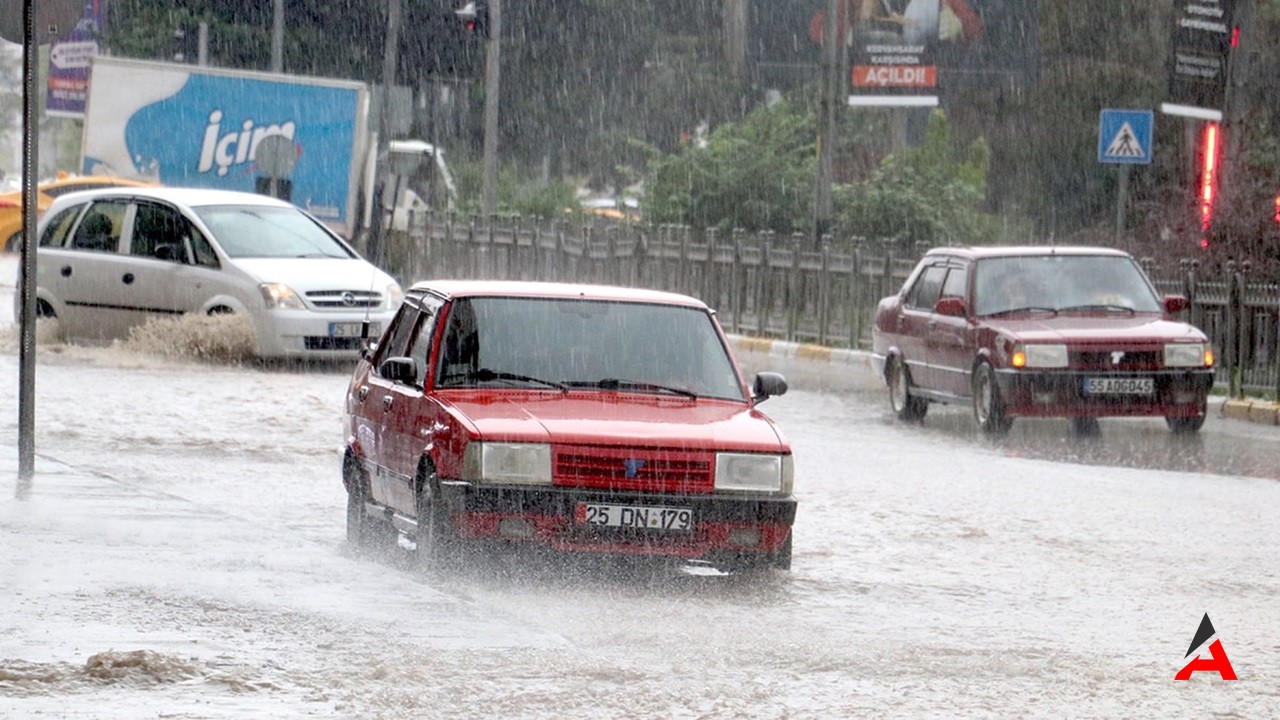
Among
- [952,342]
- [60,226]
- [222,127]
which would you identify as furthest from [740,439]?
[222,127]

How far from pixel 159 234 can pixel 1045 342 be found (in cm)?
892

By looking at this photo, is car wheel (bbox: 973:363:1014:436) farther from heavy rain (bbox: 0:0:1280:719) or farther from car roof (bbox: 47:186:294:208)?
car roof (bbox: 47:186:294:208)

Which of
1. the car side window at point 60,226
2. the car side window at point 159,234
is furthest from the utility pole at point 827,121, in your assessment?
the car side window at point 60,226

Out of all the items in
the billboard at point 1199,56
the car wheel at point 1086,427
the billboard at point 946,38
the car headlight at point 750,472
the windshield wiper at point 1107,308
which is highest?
the billboard at point 946,38

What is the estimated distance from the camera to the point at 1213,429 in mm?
19297

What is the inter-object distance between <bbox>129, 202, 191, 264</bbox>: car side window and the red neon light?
10112 mm

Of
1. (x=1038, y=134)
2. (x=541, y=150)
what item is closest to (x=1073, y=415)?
(x=1038, y=134)

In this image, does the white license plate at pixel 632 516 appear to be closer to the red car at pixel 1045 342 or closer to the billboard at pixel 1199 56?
the red car at pixel 1045 342

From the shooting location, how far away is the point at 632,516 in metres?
9.55

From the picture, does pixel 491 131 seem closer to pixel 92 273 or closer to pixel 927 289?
pixel 92 273

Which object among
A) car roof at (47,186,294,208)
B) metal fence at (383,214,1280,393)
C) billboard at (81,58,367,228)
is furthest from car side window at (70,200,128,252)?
billboard at (81,58,367,228)

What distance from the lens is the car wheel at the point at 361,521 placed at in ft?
35.4

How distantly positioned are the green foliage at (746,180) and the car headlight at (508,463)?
27.3m
